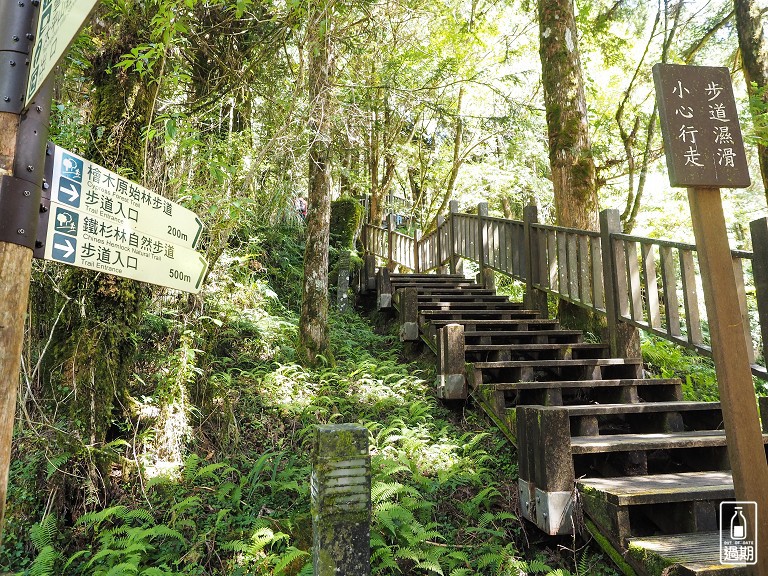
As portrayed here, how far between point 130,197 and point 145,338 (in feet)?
12.0

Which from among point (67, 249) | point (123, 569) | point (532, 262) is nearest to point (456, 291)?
point (532, 262)

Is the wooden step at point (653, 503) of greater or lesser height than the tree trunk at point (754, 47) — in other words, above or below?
below

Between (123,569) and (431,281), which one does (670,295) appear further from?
(431,281)

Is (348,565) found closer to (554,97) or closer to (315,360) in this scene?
(315,360)

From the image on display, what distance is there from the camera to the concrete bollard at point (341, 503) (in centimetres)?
267

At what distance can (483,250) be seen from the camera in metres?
9.31

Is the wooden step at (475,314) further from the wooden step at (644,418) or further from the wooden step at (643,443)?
the wooden step at (643,443)

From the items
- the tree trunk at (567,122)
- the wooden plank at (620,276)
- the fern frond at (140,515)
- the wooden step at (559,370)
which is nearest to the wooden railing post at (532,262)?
the tree trunk at (567,122)

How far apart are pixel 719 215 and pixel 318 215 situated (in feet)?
17.3

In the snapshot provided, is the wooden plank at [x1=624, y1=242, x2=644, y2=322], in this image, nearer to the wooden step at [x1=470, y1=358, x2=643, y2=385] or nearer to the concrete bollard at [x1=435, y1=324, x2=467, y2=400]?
the wooden step at [x1=470, y1=358, x2=643, y2=385]

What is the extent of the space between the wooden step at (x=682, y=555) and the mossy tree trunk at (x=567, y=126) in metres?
4.24

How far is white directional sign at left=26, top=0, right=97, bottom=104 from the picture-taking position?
155 cm

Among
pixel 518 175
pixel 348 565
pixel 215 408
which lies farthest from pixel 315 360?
pixel 518 175

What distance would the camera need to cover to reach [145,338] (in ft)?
17.5
